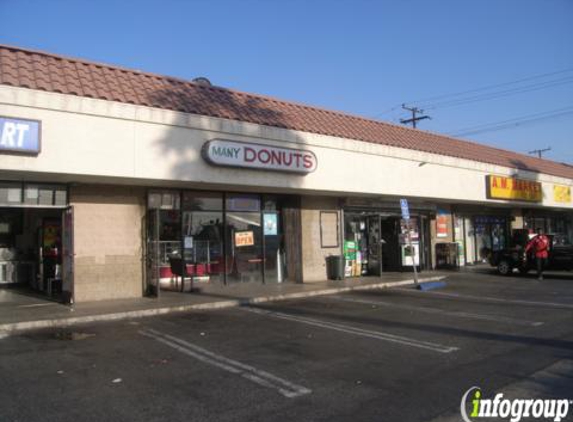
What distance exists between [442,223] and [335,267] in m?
7.82

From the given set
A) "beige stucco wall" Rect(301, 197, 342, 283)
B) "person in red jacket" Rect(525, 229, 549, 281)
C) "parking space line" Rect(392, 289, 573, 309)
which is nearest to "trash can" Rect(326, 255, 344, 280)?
"beige stucco wall" Rect(301, 197, 342, 283)

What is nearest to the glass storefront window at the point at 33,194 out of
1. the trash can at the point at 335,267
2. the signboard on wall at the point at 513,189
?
the trash can at the point at 335,267

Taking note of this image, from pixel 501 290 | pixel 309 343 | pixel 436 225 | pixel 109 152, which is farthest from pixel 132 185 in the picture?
pixel 436 225

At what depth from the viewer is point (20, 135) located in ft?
34.2

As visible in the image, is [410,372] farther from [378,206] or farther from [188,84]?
[378,206]

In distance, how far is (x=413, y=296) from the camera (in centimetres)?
1463

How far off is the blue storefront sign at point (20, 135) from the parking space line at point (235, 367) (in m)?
4.53

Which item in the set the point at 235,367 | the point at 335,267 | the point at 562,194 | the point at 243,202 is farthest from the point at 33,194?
the point at 562,194

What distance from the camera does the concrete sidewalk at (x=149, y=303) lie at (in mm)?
10562

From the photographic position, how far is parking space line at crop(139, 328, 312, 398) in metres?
6.13

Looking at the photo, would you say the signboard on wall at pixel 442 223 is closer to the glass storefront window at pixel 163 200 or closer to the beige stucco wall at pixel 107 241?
the glass storefront window at pixel 163 200

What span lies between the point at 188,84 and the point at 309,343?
882 cm

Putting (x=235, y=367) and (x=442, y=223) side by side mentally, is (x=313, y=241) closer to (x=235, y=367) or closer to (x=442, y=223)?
(x=442, y=223)

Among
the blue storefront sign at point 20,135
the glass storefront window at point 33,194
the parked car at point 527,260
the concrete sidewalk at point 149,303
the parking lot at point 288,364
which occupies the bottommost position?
the parking lot at point 288,364
